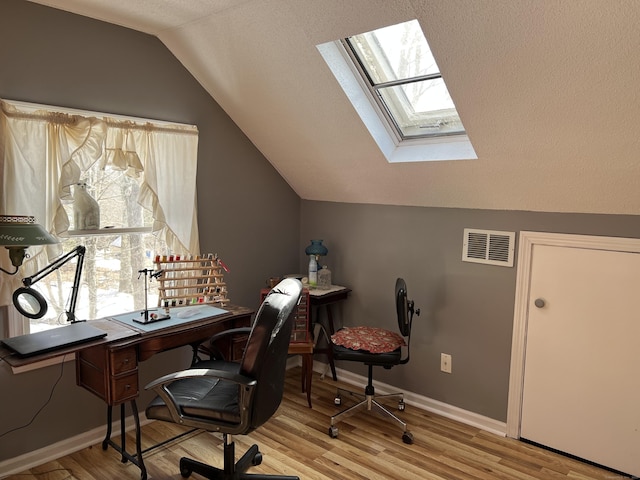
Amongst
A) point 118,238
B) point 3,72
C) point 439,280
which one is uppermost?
point 3,72

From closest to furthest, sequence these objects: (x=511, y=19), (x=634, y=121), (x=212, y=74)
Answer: (x=511, y=19)
(x=634, y=121)
(x=212, y=74)

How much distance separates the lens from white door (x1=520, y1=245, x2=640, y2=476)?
2578mm

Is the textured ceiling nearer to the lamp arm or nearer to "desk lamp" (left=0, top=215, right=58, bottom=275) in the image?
"desk lamp" (left=0, top=215, right=58, bottom=275)

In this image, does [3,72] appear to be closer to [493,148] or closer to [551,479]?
[493,148]

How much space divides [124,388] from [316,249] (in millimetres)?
1691

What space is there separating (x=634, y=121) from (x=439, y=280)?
1.48 metres

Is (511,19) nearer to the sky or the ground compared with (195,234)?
nearer to the sky

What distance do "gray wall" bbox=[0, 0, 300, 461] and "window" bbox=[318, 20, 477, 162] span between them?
3.26ft

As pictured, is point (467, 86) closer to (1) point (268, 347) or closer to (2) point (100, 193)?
(1) point (268, 347)

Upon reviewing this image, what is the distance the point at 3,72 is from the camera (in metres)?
2.30

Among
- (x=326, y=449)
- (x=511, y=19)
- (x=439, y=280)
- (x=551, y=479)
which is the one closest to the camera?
(x=511, y=19)

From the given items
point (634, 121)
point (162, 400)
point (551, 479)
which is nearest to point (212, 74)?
point (162, 400)

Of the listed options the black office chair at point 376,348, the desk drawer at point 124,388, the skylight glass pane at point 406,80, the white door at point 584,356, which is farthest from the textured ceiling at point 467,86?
the desk drawer at point 124,388

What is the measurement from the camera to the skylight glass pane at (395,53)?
8.35ft
